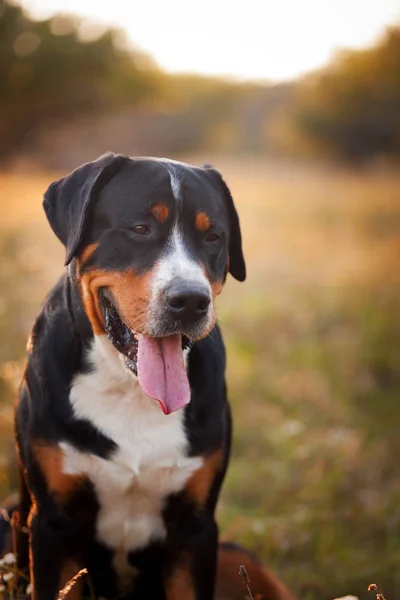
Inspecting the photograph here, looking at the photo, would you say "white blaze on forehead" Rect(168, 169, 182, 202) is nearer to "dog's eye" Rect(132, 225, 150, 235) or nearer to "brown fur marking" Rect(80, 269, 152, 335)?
"dog's eye" Rect(132, 225, 150, 235)

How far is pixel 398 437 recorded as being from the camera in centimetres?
614

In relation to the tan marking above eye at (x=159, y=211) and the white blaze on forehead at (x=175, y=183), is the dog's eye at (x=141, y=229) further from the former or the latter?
the white blaze on forehead at (x=175, y=183)

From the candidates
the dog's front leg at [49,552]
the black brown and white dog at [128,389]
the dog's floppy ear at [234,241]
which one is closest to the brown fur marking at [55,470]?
the black brown and white dog at [128,389]

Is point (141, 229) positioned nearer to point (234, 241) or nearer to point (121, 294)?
point (121, 294)

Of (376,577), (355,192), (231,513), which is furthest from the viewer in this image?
(355,192)

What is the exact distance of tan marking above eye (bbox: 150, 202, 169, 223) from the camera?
9.70 ft

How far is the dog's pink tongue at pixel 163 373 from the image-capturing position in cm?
287

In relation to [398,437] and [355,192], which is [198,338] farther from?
[355,192]

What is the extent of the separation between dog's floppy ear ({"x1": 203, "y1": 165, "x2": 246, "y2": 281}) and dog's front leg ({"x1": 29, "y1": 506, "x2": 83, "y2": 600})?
1230 mm

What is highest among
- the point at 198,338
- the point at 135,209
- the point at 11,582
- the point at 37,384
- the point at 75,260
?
the point at 135,209

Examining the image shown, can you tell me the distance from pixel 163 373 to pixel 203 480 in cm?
45

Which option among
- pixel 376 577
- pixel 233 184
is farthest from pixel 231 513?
pixel 233 184

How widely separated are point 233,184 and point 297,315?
34.8ft

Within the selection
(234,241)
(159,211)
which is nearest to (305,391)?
(234,241)
